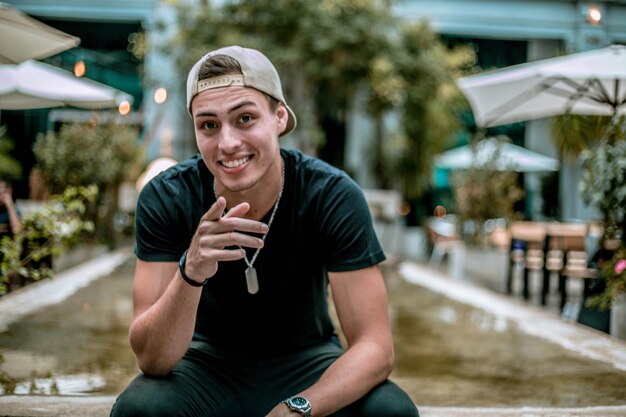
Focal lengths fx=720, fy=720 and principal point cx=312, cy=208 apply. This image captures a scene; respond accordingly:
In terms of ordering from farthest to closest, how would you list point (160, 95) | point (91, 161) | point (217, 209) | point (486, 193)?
point (160, 95) < point (91, 161) < point (486, 193) < point (217, 209)

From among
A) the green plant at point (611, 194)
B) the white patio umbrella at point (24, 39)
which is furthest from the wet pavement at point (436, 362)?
the white patio umbrella at point (24, 39)

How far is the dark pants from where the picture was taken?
2.13 m

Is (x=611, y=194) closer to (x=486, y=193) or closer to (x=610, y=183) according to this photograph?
(x=610, y=183)

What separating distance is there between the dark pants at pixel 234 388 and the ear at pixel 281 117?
0.78 m

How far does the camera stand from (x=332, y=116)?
14.8 meters

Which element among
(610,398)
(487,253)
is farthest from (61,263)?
(610,398)

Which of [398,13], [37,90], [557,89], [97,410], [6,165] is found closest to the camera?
[97,410]

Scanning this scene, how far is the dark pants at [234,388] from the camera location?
2135mm

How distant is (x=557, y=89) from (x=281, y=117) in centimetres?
535

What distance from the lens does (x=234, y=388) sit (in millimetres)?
2387

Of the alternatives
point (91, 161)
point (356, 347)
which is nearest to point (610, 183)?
point (356, 347)

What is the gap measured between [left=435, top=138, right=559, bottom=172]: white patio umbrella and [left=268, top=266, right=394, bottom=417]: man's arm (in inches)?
302

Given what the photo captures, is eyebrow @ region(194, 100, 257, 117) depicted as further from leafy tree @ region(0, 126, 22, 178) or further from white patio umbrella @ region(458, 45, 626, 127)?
leafy tree @ region(0, 126, 22, 178)

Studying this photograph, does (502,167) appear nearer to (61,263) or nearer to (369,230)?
(61,263)
